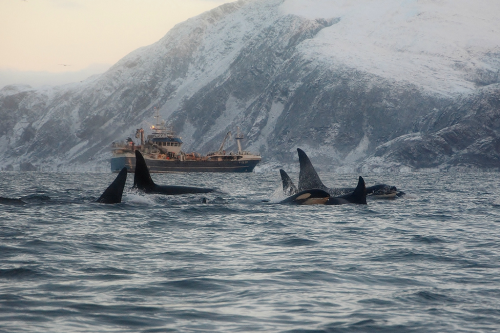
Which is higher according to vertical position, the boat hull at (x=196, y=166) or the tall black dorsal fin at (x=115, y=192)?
the tall black dorsal fin at (x=115, y=192)

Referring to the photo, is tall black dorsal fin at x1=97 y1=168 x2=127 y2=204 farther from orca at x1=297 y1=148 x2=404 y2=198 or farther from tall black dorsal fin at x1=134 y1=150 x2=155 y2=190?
orca at x1=297 y1=148 x2=404 y2=198

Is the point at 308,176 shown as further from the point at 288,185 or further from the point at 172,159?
the point at 172,159

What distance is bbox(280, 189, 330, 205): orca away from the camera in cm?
2980

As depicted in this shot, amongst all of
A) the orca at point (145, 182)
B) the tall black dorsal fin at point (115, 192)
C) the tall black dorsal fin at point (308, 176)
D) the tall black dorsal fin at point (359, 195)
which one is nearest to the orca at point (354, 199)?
the tall black dorsal fin at point (359, 195)

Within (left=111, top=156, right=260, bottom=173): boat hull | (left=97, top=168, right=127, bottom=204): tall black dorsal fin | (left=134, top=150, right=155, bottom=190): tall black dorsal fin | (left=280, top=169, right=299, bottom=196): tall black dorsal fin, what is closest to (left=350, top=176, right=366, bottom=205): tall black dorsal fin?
(left=280, top=169, right=299, bottom=196): tall black dorsal fin

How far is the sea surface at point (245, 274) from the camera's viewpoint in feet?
30.8

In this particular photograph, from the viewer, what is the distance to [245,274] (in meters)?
12.9

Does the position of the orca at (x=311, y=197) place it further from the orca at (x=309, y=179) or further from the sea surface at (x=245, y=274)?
the sea surface at (x=245, y=274)

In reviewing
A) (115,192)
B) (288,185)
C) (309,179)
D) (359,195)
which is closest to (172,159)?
(288,185)

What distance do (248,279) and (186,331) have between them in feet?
12.3

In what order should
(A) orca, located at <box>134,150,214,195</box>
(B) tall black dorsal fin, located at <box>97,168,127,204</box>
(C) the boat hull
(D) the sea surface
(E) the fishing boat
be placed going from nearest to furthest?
(D) the sea surface → (B) tall black dorsal fin, located at <box>97,168,127,204</box> → (A) orca, located at <box>134,150,214,195</box> → (C) the boat hull → (E) the fishing boat

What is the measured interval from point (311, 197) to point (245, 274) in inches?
689

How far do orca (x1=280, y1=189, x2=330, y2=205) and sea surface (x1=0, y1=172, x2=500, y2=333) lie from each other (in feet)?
16.6

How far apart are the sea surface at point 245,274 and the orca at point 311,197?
16.6 feet
